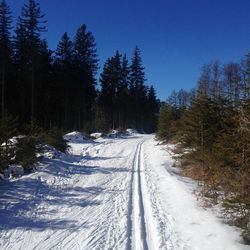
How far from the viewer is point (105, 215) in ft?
26.9

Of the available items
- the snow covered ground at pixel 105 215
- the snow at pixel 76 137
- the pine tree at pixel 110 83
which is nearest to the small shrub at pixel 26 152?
the snow covered ground at pixel 105 215

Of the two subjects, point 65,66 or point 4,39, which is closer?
point 4,39

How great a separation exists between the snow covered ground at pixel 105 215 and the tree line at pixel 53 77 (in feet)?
49.6

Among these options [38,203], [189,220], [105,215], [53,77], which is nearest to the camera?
[189,220]

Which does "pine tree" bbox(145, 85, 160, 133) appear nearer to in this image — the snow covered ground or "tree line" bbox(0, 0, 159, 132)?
"tree line" bbox(0, 0, 159, 132)

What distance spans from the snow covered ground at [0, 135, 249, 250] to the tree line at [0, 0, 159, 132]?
15.1 meters

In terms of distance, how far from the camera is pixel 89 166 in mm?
16562

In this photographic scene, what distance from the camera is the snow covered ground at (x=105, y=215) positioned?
253 inches

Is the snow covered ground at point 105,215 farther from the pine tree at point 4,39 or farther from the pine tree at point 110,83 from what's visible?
the pine tree at point 110,83

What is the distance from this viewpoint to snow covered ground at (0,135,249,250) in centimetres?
643

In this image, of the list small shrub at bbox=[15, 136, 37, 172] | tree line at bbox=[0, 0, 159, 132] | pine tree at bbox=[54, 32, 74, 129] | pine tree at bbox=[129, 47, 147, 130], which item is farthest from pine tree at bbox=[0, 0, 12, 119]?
pine tree at bbox=[129, 47, 147, 130]

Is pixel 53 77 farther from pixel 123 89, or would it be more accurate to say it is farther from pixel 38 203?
pixel 38 203

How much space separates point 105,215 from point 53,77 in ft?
125

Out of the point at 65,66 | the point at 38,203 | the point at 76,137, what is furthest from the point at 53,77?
the point at 38,203
